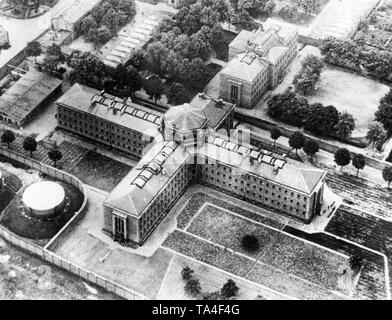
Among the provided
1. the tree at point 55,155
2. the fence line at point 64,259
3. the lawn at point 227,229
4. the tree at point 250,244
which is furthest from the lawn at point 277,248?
the tree at point 55,155

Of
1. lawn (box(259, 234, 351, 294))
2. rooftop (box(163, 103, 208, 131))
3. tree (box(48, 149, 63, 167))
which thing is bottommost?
lawn (box(259, 234, 351, 294))

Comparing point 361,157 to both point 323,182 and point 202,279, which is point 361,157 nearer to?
point 323,182

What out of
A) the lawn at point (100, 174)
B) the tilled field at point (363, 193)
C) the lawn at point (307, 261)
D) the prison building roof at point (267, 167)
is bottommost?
the tilled field at point (363, 193)

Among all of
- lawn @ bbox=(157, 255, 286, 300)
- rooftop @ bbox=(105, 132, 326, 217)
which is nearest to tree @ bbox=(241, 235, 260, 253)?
lawn @ bbox=(157, 255, 286, 300)

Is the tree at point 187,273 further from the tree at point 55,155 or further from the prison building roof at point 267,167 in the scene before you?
the tree at point 55,155

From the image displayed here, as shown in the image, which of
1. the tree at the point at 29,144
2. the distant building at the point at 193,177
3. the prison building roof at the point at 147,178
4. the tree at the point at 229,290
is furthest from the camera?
the tree at the point at 29,144

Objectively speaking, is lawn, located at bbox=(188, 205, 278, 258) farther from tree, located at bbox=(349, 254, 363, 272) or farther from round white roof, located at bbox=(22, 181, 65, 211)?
round white roof, located at bbox=(22, 181, 65, 211)
